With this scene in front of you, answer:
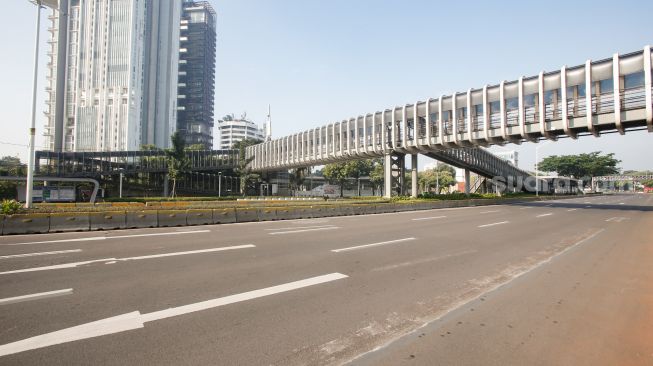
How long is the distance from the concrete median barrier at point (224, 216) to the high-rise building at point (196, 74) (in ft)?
486

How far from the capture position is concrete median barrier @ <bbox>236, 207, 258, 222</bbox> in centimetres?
1866

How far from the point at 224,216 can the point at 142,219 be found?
408 cm

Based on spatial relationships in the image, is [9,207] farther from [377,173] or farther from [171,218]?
[377,173]

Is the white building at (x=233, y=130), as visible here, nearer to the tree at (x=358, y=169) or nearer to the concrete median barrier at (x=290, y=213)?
the tree at (x=358, y=169)

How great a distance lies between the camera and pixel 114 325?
4168 mm

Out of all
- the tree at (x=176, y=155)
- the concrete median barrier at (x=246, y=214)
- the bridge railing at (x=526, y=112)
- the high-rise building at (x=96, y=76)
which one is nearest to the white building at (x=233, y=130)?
the high-rise building at (x=96, y=76)

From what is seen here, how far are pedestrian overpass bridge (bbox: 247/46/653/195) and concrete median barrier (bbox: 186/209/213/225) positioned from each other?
78.2ft

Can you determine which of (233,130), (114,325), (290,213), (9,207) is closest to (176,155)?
(290,213)

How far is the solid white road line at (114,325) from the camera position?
143 inches

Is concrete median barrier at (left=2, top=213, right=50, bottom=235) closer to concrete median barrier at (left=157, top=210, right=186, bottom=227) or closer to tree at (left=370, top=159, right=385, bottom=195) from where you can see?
concrete median barrier at (left=157, top=210, right=186, bottom=227)

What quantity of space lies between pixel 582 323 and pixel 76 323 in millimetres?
6912

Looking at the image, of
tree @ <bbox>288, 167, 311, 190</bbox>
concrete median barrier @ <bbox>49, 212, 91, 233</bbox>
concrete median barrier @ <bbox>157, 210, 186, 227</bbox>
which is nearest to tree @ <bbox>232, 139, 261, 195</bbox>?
tree @ <bbox>288, 167, 311, 190</bbox>

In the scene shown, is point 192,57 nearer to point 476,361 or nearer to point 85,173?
point 85,173

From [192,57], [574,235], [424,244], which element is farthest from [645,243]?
[192,57]
